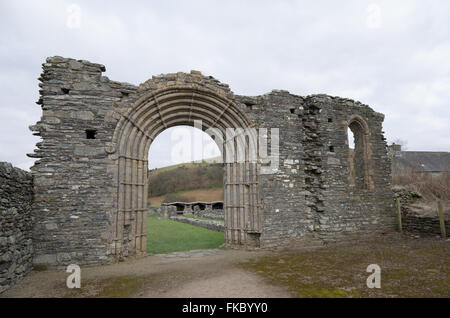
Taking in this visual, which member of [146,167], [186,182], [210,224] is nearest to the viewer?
Result: [146,167]

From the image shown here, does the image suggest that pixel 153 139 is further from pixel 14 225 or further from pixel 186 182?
pixel 186 182

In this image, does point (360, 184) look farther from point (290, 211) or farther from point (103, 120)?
point (103, 120)

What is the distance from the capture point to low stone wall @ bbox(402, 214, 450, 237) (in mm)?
8484

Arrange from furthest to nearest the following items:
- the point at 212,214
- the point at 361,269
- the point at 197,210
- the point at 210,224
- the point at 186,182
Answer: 1. the point at 186,182
2. the point at 197,210
3. the point at 212,214
4. the point at 210,224
5. the point at 361,269

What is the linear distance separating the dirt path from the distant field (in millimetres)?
24293

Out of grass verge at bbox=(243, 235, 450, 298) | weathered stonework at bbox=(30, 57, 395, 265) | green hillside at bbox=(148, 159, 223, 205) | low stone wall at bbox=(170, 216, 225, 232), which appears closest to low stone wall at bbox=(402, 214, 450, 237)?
weathered stonework at bbox=(30, 57, 395, 265)

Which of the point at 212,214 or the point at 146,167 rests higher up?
the point at 146,167

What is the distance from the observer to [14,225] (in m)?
4.95

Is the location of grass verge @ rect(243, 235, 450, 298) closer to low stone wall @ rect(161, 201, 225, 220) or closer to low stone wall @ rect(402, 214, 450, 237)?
low stone wall @ rect(402, 214, 450, 237)

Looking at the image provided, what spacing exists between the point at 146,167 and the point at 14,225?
3.27 metres

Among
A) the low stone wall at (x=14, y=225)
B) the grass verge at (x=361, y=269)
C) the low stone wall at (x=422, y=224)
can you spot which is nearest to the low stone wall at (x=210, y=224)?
the grass verge at (x=361, y=269)

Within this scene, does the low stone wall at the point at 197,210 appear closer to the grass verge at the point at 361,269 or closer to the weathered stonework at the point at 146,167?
the weathered stonework at the point at 146,167

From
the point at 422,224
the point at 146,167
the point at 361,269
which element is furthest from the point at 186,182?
the point at 361,269
